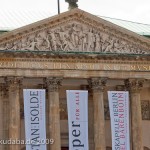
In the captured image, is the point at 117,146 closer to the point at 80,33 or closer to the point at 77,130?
the point at 77,130

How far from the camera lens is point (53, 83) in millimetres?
36312

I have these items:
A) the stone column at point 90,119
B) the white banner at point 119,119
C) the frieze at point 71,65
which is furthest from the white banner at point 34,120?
the stone column at point 90,119

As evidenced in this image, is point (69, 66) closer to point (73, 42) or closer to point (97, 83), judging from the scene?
point (73, 42)

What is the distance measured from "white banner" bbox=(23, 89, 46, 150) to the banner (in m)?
1.85

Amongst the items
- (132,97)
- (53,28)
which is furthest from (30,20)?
(132,97)

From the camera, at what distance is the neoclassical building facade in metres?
35.6

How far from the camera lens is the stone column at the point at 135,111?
1470 inches

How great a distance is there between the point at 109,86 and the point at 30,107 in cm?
865

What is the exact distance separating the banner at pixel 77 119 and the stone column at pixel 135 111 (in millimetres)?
4284

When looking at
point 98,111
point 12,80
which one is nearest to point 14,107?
point 12,80

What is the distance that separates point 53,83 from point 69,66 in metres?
1.71

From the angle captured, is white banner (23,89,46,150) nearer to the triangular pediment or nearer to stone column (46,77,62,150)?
stone column (46,77,62,150)

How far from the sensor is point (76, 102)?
35344mm

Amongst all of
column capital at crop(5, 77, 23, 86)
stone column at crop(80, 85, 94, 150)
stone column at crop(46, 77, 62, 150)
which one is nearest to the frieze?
column capital at crop(5, 77, 23, 86)
